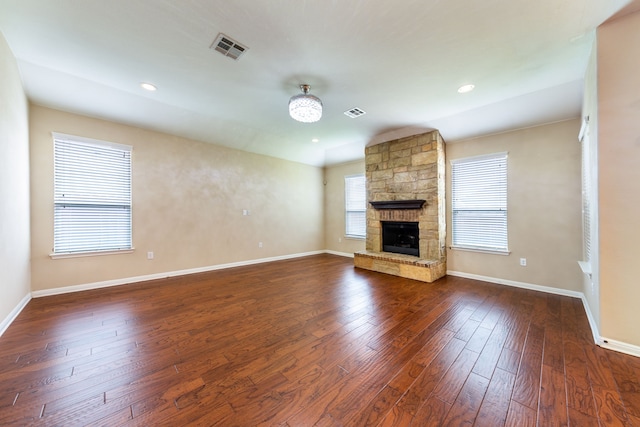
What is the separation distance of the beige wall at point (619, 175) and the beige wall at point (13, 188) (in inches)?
210

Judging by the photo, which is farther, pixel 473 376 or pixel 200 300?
pixel 200 300

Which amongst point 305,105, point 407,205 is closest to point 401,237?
point 407,205

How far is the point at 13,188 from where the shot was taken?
260 cm

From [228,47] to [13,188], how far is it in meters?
2.81

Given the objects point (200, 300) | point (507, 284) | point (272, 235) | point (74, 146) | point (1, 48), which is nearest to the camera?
point (1, 48)

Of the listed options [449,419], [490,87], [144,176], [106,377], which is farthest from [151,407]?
[490,87]

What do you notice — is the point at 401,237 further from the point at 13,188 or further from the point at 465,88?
the point at 13,188

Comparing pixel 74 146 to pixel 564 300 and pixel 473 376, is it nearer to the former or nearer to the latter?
pixel 473 376

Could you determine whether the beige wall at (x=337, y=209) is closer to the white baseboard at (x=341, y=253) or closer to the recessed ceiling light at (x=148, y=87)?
the white baseboard at (x=341, y=253)

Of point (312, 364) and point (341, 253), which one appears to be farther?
point (341, 253)

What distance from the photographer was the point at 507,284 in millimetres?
3836

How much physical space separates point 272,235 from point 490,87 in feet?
16.1

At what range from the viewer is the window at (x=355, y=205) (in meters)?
6.19

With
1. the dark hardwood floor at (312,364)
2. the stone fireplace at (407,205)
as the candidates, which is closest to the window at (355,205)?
the stone fireplace at (407,205)
